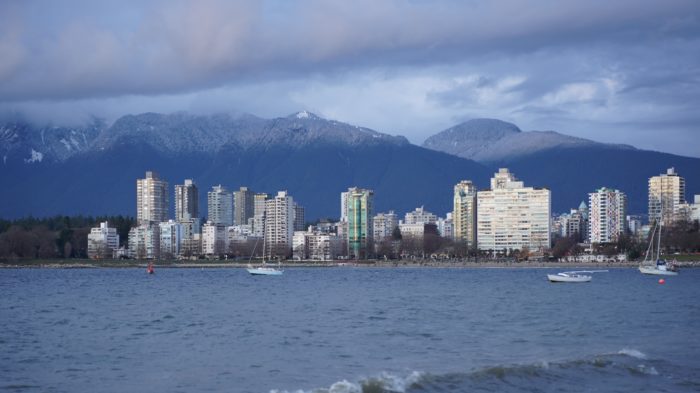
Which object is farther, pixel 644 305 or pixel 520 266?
pixel 520 266

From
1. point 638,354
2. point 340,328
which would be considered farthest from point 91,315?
point 638,354

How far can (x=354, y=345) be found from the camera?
33750 millimetres

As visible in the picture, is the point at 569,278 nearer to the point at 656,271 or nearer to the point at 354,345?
the point at 656,271

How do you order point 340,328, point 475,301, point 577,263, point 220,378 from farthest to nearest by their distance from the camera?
point 577,263, point 475,301, point 340,328, point 220,378

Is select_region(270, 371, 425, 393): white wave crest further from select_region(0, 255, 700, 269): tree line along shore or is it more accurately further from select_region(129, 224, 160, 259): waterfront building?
select_region(129, 224, 160, 259): waterfront building

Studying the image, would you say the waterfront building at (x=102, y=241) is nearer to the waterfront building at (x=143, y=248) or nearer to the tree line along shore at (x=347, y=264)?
the waterfront building at (x=143, y=248)

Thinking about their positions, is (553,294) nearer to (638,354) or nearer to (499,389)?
(638,354)

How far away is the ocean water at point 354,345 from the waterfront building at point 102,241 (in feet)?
403

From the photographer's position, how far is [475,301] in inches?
2293

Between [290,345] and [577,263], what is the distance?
123 metres

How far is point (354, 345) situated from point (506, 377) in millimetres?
8528

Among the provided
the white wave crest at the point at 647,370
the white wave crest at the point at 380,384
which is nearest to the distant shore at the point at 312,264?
the white wave crest at the point at 647,370

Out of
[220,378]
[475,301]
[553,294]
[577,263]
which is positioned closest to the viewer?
[220,378]

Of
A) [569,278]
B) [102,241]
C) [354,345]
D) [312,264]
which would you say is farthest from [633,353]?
[102,241]
